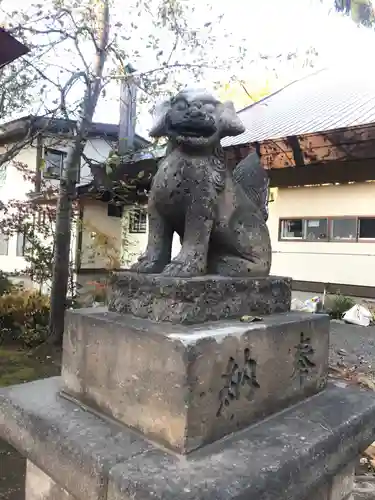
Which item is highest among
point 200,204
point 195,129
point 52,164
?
point 52,164

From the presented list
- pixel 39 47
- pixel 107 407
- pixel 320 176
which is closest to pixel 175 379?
pixel 107 407

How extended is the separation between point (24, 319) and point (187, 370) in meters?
5.60

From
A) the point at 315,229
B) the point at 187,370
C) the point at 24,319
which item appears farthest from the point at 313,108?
the point at 187,370

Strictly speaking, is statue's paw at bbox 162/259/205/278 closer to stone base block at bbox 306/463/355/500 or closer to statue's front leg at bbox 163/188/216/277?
statue's front leg at bbox 163/188/216/277

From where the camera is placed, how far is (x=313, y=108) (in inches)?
298

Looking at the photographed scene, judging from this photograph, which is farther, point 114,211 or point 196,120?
point 114,211

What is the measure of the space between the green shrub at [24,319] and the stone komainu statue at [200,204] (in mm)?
4501

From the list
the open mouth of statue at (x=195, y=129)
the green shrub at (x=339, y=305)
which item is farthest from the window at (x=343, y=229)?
the open mouth of statue at (x=195, y=129)

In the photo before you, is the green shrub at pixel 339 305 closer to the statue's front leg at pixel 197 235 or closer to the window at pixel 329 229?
the window at pixel 329 229

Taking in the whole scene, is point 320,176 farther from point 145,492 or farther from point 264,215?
point 145,492

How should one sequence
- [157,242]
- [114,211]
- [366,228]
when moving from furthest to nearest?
1. [114,211]
2. [366,228]
3. [157,242]

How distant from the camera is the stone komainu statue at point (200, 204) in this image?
4.84 ft

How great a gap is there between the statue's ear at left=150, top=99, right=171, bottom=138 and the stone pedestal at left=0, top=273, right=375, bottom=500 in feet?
1.90

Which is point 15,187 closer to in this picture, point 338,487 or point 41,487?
point 41,487
